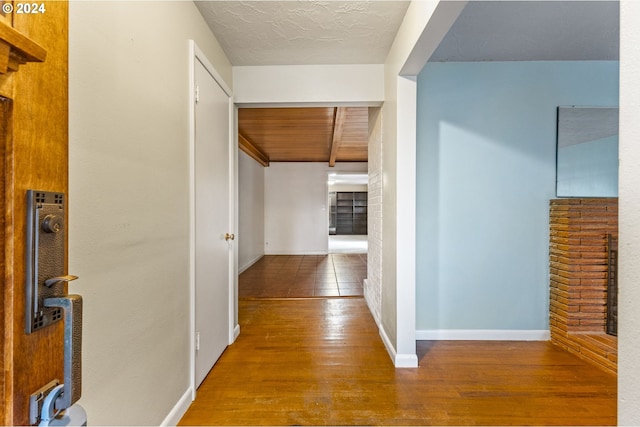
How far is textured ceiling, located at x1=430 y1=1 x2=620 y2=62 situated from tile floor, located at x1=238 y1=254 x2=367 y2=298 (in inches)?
→ 116

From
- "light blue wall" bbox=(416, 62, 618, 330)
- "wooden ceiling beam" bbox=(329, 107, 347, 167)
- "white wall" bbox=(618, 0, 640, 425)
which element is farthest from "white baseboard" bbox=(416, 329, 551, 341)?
"wooden ceiling beam" bbox=(329, 107, 347, 167)

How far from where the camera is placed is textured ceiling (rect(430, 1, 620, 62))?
1.89 metres

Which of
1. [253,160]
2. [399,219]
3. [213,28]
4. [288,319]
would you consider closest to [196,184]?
[213,28]

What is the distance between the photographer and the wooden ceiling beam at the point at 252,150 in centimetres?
509

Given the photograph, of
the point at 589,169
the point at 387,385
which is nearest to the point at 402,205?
the point at 387,385

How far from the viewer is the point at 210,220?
2055 mm

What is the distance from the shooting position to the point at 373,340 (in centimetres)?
257

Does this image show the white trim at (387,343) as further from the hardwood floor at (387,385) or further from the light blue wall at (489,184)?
the light blue wall at (489,184)

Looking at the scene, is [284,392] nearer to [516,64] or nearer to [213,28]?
[213,28]

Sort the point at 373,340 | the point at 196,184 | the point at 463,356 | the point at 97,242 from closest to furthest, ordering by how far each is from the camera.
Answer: the point at 97,242, the point at 196,184, the point at 463,356, the point at 373,340

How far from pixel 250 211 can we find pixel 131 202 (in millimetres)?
5047

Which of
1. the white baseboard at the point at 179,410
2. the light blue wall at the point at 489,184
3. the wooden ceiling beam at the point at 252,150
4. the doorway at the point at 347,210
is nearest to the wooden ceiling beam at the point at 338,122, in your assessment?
the light blue wall at the point at 489,184

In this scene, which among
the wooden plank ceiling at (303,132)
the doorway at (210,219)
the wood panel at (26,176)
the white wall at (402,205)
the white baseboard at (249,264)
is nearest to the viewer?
the wood panel at (26,176)

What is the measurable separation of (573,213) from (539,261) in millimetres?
482
